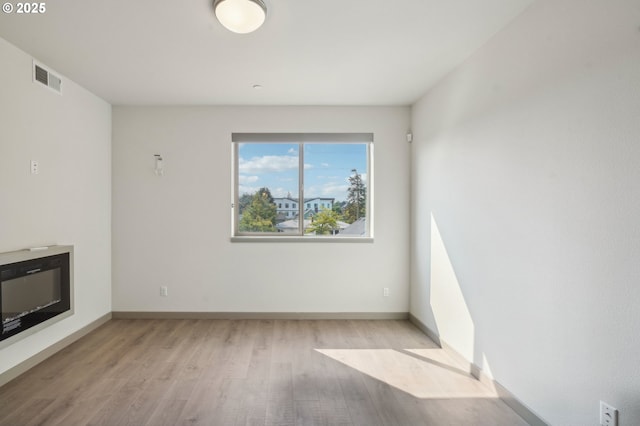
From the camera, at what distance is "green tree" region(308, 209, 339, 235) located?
410cm

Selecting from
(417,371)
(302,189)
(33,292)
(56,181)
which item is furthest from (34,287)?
(417,371)

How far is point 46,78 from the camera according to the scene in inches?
111

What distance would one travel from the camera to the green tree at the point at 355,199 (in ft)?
13.5

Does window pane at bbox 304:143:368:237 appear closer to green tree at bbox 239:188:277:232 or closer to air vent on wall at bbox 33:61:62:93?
green tree at bbox 239:188:277:232

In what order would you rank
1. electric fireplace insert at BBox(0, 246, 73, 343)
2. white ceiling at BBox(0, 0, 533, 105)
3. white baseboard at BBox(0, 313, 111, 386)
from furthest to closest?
white baseboard at BBox(0, 313, 111, 386) → electric fireplace insert at BBox(0, 246, 73, 343) → white ceiling at BBox(0, 0, 533, 105)

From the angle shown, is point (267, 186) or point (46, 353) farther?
point (267, 186)

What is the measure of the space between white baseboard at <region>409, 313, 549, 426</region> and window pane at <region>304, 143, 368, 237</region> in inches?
59.8

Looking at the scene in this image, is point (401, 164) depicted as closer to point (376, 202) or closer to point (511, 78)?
point (376, 202)

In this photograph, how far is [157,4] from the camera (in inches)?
77.4

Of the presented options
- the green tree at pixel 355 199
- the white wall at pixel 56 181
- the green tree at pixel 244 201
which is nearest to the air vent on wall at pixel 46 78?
the white wall at pixel 56 181

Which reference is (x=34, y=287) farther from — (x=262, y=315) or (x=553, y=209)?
(x=553, y=209)

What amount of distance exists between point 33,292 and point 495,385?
12.0 feet

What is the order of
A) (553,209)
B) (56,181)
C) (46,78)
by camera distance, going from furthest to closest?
(56,181) < (46,78) < (553,209)

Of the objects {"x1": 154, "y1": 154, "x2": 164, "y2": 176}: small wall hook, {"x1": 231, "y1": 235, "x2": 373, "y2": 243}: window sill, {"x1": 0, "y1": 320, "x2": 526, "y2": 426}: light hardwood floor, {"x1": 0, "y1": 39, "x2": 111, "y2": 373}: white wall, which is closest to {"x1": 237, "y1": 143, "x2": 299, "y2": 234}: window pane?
{"x1": 231, "y1": 235, "x2": 373, "y2": 243}: window sill
